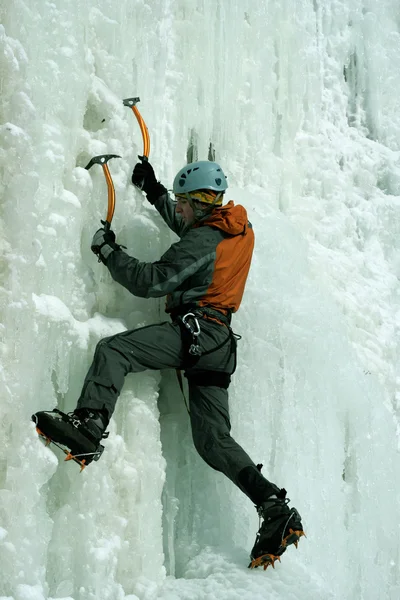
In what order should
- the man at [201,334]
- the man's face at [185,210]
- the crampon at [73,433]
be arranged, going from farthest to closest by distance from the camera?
the man's face at [185,210] < the man at [201,334] < the crampon at [73,433]

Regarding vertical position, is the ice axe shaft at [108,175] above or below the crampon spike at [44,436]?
above

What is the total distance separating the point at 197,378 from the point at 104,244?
2.83ft

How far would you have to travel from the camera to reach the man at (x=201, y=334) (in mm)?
3949

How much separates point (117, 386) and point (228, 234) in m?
1.04

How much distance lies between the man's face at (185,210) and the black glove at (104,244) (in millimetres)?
438

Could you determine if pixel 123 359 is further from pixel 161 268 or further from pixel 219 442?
pixel 219 442

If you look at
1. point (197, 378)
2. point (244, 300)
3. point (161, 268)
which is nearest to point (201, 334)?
point (197, 378)

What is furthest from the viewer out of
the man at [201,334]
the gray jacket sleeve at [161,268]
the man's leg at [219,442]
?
the gray jacket sleeve at [161,268]

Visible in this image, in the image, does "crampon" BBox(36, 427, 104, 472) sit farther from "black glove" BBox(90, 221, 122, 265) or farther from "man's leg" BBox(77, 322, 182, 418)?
"black glove" BBox(90, 221, 122, 265)

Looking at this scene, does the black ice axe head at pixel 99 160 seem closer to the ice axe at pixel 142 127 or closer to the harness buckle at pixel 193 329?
the ice axe at pixel 142 127

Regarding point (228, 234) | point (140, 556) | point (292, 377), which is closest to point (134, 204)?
point (228, 234)

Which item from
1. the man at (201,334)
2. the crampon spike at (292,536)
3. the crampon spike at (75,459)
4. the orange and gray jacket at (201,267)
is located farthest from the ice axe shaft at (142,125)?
the crampon spike at (292,536)

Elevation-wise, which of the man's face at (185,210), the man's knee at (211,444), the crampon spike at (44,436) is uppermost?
the man's face at (185,210)

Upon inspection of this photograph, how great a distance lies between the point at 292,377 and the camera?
17.2ft
